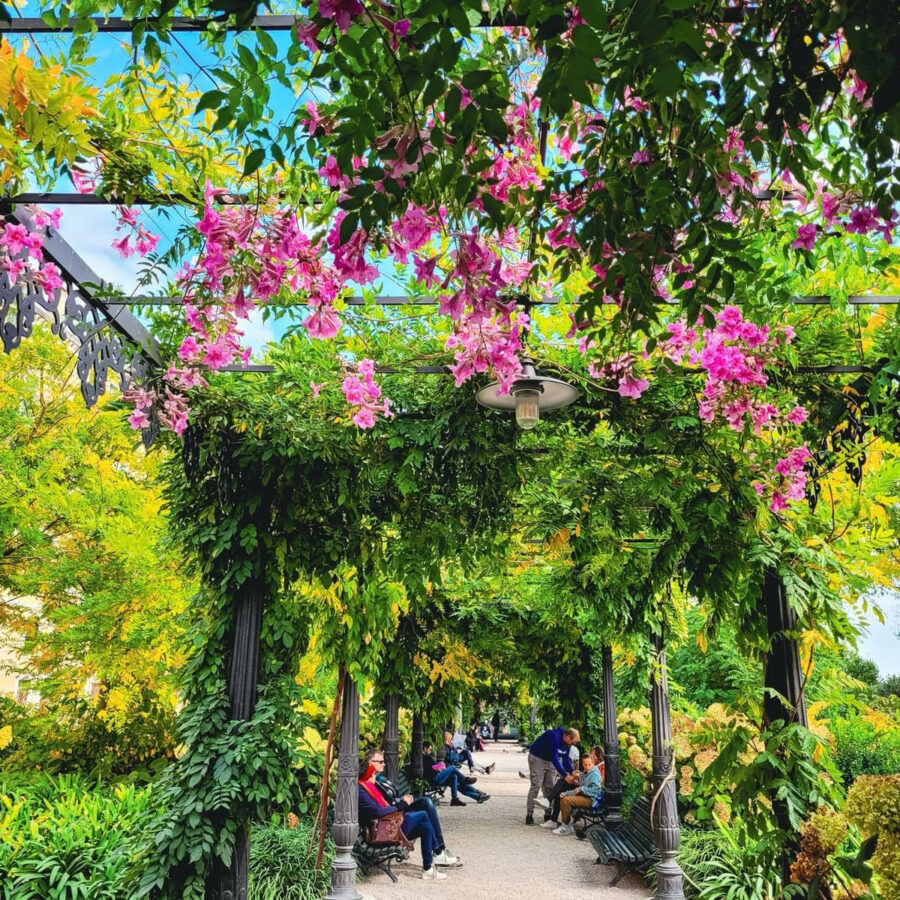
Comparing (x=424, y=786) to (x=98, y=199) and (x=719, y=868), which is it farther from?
(x=98, y=199)

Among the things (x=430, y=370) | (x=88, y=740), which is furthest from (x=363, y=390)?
(x=88, y=740)

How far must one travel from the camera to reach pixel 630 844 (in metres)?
7.35

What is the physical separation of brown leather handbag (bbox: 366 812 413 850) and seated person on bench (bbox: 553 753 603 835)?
3.23m

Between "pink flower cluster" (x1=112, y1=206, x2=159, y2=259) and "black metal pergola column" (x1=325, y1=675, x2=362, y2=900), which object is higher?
"pink flower cluster" (x1=112, y1=206, x2=159, y2=259)

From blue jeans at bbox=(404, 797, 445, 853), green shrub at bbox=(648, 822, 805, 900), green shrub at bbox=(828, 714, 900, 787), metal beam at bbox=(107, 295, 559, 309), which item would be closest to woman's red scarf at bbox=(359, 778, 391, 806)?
blue jeans at bbox=(404, 797, 445, 853)

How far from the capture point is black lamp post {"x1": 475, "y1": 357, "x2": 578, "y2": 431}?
3.30 m

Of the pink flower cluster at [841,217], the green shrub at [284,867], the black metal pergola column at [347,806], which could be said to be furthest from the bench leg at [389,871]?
the pink flower cluster at [841,217]

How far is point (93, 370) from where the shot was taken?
9.82 feet

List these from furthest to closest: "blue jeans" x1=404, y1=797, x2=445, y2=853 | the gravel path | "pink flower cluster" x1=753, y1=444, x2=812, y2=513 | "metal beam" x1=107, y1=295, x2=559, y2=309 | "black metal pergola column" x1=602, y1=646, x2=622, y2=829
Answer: "black metal pergola column" x1=602, y1=646, x2=622, y2=829, "blue jeans" x1=404, y1=797, x2=445, y2=853, the gravel path, "pink flower cluster" x1=753, y1=444, x2=812, y2=513, "metal beam" x1=107, y1=295, x2=559, y2=309

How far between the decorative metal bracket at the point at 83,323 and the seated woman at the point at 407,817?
534 cm

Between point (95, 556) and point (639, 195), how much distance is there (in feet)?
21.8

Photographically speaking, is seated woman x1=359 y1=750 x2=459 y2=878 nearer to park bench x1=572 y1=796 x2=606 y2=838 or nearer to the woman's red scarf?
the woman's red scarf

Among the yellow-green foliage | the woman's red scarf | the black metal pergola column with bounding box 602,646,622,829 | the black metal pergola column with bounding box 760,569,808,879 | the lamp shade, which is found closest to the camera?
the yellow-green foliage

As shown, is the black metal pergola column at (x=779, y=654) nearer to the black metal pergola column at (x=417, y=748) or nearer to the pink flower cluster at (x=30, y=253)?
the pink flower cluster at (x=30, y=253)
